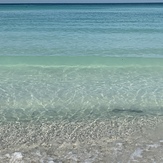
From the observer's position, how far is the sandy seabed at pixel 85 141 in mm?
6305

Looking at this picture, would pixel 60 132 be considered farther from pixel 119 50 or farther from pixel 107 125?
pixel 119 50

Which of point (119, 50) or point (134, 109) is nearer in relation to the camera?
point (134, 109)

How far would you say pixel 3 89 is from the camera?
36.4 ft

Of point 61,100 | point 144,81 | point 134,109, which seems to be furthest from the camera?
point 144,81

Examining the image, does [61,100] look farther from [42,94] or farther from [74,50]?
[74,50]

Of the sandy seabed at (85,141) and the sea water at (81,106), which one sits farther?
the sea water at (81,106)

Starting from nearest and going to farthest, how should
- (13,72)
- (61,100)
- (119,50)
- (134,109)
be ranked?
(134,109)
(61,100)
(13,72)
(119,50)

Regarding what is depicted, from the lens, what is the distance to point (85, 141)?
7070mm

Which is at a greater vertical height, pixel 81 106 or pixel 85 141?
pixel 85 141

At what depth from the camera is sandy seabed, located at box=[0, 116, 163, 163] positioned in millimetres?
6305

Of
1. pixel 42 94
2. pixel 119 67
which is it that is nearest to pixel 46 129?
pixel 42 94

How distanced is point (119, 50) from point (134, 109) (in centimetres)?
1023

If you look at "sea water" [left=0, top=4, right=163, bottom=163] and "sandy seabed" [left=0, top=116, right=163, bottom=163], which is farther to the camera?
"sea water" [left=0, top=4, right=163, bottom=163]

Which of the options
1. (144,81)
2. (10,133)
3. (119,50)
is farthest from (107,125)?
(119,50)
